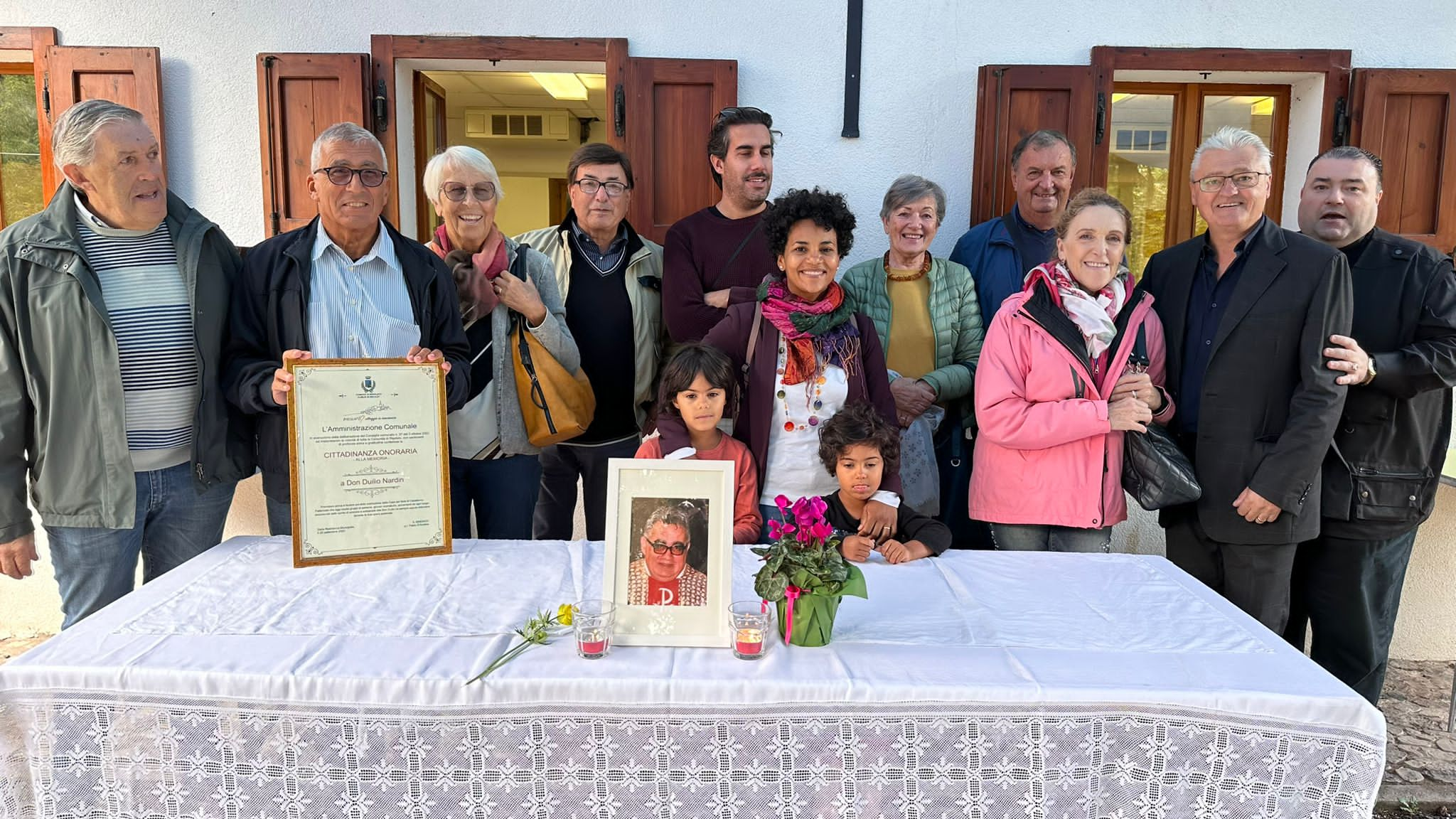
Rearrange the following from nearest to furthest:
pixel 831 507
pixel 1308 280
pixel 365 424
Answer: pixel 365 424, pixel 831 507, pixel 1308 280

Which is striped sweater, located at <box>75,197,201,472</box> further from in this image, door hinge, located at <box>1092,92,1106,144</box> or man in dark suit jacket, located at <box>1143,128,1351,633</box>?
door hinge, located at <box>1092,92,1106,144</box>

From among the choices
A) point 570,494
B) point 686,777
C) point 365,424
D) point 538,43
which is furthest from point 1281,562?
point 538,43

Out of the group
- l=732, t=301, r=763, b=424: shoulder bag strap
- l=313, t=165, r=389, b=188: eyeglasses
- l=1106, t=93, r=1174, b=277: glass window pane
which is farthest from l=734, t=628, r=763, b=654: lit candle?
l=1106, t=93, r=1174, b=277: glass window pane

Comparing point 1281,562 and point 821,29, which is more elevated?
point 821,29

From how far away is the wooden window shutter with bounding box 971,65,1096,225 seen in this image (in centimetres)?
391

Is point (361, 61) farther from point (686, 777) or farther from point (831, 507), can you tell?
point (686, 777)

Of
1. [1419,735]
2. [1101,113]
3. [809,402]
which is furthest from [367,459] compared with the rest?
[1419,735]

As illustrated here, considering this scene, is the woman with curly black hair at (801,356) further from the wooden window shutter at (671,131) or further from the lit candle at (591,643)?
the wooden window shutter at (671,131)

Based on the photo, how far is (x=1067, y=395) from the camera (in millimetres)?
2316

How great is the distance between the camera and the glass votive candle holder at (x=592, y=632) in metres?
1.49

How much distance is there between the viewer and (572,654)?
1515 millimetres

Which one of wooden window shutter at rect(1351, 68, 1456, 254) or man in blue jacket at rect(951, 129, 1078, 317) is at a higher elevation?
wooden window shutter at rect(1351, 68, 1456, 254)

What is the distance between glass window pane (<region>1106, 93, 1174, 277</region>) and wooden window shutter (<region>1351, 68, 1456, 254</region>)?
2.67ft

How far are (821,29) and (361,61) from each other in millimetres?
2026
